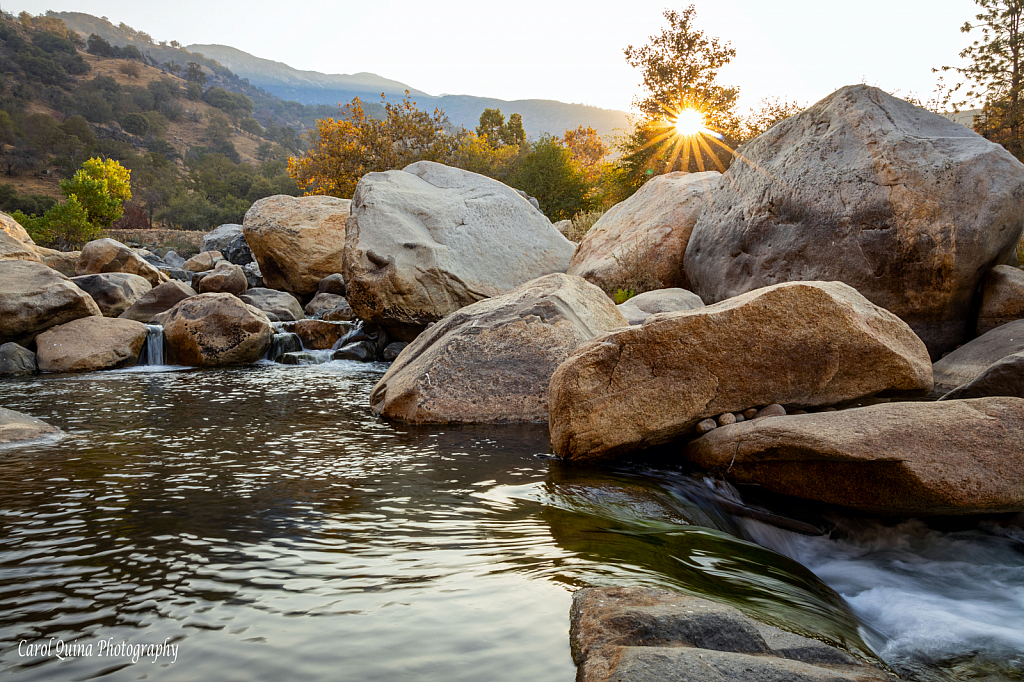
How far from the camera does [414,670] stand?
203 centimetres

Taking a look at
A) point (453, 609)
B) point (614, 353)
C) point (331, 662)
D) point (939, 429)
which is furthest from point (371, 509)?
point (939, 429)

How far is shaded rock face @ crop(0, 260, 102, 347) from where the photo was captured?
9.85 meters

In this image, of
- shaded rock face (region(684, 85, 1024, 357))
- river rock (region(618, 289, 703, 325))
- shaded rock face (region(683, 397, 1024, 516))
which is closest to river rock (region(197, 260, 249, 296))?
river rock (region(618, 289, 703, 325))

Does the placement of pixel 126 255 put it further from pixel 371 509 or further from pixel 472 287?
pixel 371 509

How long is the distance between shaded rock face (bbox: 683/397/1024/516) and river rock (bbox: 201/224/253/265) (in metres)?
17.5

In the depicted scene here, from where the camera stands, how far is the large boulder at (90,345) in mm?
9812

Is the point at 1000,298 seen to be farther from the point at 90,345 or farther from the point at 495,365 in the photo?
the point at 90,345

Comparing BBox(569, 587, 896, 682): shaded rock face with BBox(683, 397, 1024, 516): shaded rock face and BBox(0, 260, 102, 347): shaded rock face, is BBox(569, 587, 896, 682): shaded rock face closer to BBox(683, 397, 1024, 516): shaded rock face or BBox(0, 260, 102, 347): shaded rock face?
BBox(683, 397, 1024, 516): shaded rock face

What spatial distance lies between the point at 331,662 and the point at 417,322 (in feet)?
29.6

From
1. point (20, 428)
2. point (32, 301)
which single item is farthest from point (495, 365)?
point (32, 301)

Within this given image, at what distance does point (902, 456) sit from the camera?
356 centimetres

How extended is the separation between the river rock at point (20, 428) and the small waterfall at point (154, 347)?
5.29 meters

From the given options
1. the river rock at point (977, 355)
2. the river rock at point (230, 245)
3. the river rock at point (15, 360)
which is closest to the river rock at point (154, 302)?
the river rock at point (15, 360)

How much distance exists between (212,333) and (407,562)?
9184 mm
